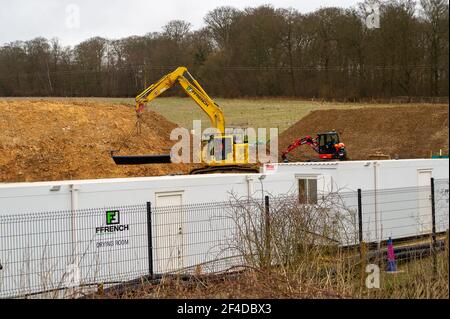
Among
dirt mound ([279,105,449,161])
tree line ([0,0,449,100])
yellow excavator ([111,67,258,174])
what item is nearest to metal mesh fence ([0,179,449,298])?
yellow excavator ([111,67,258,174])

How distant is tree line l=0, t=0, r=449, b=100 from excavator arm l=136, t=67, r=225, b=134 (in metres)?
14.7

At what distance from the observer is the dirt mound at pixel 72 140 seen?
27922mm

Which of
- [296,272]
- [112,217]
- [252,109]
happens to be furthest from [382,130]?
[296,272]

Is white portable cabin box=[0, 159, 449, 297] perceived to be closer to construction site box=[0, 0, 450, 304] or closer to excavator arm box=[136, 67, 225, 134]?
construction site box=[0, 0, 450, 304]

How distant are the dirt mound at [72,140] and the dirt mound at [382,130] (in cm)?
842

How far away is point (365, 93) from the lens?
160 feet

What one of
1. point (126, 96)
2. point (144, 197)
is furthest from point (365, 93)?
Result: point (144, 197)

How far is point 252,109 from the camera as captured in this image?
47.9 m

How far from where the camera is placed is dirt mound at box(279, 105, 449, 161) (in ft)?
121

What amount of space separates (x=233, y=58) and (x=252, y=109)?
5.20 m

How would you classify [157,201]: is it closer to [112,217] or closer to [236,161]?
[112,217]

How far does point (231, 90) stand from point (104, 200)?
129ft
